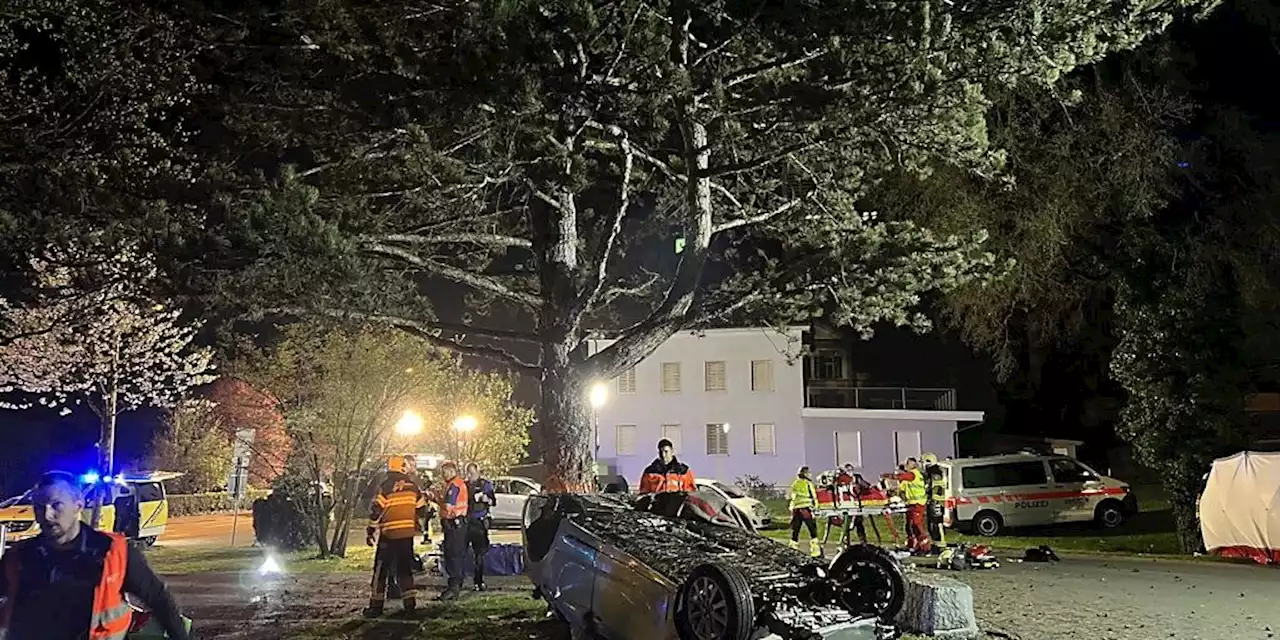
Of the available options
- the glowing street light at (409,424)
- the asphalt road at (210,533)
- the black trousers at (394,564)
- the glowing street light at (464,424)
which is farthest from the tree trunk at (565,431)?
the glowing street light at (464,424)

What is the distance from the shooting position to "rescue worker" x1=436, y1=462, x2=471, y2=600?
516 inches

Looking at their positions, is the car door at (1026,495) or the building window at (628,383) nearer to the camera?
the car door at (1026,495)

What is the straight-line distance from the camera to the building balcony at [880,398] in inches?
1469

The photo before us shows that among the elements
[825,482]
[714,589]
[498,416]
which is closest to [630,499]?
[714,589]

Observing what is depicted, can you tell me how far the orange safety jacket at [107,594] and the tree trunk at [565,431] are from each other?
8.86 meters

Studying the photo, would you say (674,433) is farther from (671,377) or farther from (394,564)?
(394,564)

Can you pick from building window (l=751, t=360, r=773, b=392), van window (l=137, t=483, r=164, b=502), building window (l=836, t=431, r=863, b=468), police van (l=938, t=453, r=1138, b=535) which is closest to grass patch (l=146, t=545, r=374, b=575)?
van window (l=137, t=483, r=164, b=502)

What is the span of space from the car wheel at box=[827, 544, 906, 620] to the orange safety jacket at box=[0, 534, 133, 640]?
15.2 ft

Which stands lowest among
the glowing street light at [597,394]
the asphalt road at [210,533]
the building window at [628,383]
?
the asphalt road at [210,533]

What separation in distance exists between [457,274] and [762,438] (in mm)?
25020

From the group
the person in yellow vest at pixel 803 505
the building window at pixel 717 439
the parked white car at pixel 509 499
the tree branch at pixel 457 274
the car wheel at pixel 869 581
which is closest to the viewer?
the car wheel at pixel 869 581

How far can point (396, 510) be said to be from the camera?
11062 mm

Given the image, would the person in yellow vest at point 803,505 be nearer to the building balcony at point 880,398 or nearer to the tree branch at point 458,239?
the tree branch at point 458,239

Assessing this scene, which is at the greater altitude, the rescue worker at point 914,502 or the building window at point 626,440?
the building window at point 626,440
